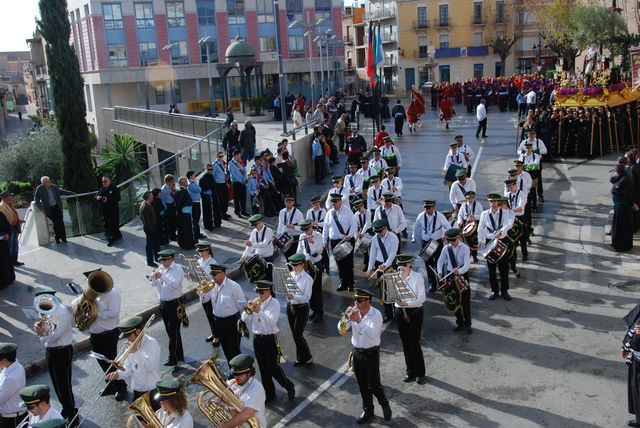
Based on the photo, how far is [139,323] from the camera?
747 cm

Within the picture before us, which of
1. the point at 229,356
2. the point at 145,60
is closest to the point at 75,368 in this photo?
the point at 229,356

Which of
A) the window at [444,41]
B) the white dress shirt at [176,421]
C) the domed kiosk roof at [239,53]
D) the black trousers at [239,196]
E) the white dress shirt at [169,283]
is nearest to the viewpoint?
the white dress shirt at [176,421]

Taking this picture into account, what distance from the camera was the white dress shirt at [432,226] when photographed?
12070 mm

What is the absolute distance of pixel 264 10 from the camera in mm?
57562

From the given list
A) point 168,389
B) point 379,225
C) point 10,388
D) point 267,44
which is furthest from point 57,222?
point 267,44

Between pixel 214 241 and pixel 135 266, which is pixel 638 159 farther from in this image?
pixel 135 266

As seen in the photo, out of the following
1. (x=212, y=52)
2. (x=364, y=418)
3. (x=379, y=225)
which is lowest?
(x=364, y=418)

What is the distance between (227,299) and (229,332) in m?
0.51

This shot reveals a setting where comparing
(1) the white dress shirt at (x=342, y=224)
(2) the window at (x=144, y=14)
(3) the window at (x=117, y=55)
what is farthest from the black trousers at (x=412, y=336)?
(2) the window at (x=144, y=14)

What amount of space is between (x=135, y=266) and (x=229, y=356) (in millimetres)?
5705

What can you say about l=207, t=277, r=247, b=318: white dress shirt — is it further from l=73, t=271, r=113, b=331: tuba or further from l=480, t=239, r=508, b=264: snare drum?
l=480, t=239, r=508, b=264: snare drum

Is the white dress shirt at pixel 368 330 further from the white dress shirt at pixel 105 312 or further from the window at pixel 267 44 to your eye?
the window at pixel 267 44

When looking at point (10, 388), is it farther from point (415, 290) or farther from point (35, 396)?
point (415, 290)

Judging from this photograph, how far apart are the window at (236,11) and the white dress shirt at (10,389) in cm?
5333
